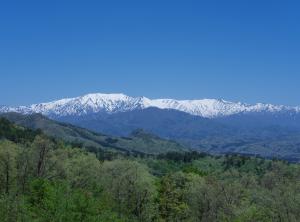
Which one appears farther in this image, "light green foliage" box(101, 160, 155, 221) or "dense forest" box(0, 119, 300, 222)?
"light green foliage" box(101, 160, 155, 221)

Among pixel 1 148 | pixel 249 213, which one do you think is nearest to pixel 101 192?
pixel 1 148

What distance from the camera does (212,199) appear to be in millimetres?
140750

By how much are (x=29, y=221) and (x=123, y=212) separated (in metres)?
57.1

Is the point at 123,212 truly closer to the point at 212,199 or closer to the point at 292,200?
the point at 212,199

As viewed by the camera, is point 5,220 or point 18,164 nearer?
point 5,220

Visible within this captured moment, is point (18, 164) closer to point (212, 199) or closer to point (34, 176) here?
point (34, 176)

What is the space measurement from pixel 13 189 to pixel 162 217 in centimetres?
4690

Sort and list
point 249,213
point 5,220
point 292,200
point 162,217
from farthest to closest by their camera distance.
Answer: point 162,217 < point 292,200 < point 249,213 < point 5,220

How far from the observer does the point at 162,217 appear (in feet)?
502

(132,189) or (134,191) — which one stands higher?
(132,189)

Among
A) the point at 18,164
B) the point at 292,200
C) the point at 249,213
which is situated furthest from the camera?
the point at 18,164

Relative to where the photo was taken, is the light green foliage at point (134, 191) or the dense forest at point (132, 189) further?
the light green foliage at point (134, 191)

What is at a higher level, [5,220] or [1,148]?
[1,148]

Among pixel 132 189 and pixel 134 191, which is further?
pixel 132 189
